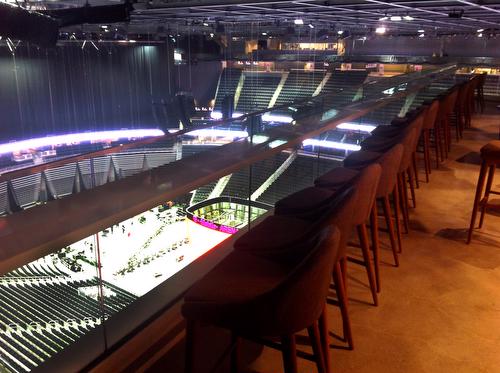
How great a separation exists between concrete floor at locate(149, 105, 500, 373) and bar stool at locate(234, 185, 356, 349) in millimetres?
180

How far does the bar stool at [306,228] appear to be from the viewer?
1439 mm

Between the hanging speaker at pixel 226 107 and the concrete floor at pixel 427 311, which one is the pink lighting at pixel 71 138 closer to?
the hanging speaker at pixel 226 107

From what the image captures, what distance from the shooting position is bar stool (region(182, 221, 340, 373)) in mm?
1091

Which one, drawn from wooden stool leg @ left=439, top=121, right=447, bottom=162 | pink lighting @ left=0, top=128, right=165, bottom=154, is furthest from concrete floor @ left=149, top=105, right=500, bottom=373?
pink lighting @ left=0, top=128, right=165, bottom=154

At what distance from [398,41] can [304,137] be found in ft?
61.1

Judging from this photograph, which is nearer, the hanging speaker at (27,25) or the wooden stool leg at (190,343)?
the wooden stool leg at (190,343)

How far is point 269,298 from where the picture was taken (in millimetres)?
1088

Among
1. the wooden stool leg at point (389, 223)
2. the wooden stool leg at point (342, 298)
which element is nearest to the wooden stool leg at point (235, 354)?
the wooden stool leg at point (342, 298)

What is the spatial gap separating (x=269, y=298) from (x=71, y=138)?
16.6 metres

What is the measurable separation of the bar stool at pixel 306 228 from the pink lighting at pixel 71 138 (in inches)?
551

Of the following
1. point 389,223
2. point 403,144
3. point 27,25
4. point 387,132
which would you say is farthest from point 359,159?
point 27,25

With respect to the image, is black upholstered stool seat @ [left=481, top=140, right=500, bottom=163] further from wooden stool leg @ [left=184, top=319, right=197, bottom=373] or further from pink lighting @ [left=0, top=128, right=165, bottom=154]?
pink lighting @ [left=0, top=128, right=165, bottom=154]

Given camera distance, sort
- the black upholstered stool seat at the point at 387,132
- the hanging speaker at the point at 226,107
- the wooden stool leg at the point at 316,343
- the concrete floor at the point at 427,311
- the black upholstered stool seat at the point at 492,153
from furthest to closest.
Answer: the hanging speaker at the point at 226,107, the black upholstered stool seat at the point at 387,132, the black upholstered stool seat at the point at 492,153, the concrete floor at the point at 427,311, the wooden stool leg at the point at 316,343

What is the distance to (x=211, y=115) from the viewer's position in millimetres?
22969
